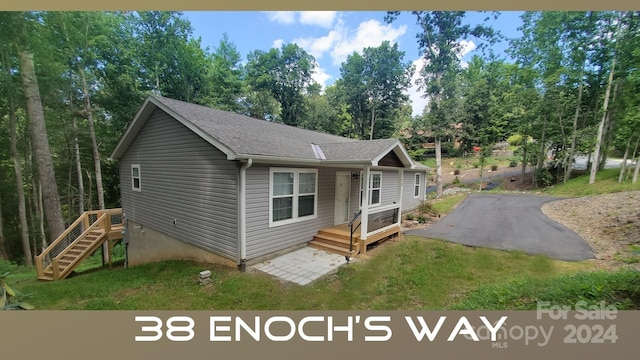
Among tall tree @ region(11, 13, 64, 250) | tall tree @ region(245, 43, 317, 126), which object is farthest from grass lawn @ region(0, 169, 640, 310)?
tall tree @ region(245, 43, 317, 126)

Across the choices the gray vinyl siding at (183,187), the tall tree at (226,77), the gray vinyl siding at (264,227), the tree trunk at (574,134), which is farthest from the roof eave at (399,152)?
the tall tree at (226,77)

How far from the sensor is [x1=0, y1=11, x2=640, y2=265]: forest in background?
665 cm

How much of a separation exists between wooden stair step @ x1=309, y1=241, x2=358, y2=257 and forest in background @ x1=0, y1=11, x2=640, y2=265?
216 inches

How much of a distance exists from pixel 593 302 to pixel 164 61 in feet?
70.3

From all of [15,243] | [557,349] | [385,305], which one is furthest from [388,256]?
[15,243]

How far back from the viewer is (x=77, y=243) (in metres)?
7.43

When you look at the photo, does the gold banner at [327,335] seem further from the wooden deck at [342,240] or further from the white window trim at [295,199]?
the wooden deck at [342,240]

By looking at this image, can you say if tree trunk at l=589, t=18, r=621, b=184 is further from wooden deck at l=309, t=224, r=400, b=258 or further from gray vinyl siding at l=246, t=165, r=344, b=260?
gray vinyl siding at l=246, t=165, r=344, b=260

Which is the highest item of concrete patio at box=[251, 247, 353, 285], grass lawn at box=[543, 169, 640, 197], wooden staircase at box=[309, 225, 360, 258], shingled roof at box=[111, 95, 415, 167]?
shingled roof at box=[111, 95, 415, 167]

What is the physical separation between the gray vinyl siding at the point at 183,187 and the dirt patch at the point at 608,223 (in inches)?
298

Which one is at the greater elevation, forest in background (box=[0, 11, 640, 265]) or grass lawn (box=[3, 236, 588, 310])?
forest in background (box=[0, 11, 640, 265])

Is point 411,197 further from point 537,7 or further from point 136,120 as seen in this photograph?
point 136,120

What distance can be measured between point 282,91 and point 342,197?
17198 millimetres

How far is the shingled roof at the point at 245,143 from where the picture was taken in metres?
4.86
